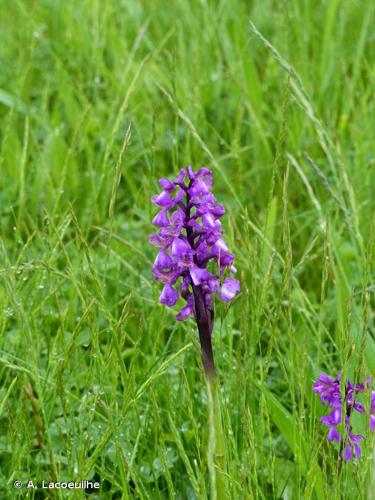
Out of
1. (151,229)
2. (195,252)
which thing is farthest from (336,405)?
(151,229)

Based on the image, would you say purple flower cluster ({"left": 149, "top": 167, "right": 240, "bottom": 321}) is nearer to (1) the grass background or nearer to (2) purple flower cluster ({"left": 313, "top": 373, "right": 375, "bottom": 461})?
(1) the grass background

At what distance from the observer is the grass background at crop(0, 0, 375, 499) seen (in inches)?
71.3

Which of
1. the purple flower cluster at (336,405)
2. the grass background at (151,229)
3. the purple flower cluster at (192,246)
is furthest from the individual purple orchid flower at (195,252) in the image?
the purple flower cluster at (336,405)

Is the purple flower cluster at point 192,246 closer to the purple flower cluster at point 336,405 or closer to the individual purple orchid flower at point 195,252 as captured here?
the individual purple orchid flower at point 195,252

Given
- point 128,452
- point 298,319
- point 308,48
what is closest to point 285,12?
point 308,48

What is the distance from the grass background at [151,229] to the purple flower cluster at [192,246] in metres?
0.12

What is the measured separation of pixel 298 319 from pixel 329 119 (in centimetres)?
105

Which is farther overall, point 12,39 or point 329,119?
point 12,39

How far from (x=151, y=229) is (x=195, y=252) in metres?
1.08

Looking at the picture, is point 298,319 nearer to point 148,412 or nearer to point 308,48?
point 148,412

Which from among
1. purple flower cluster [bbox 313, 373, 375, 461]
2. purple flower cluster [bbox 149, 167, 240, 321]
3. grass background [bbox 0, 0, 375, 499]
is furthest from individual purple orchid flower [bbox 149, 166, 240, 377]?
purple flower cluster [bbox 313, 373, 375, 461]

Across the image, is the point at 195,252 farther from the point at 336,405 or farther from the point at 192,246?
the point at 336,405

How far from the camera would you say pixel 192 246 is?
5.19 ft

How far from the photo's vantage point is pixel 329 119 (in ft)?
11.1
